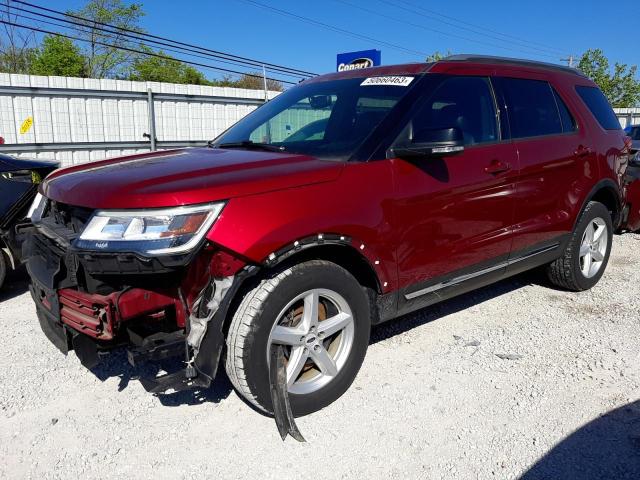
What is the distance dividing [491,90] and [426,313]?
181 cm

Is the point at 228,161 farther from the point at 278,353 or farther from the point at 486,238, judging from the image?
the point at 486,238

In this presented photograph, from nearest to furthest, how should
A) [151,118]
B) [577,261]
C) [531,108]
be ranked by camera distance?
1. [531,108]
2. [577,261]
3. [151,118]

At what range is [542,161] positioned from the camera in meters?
3.85

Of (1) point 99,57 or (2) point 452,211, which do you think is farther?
(1) point 99,57

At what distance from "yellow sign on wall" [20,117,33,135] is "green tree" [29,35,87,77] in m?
26.7

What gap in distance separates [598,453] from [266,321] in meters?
1.75

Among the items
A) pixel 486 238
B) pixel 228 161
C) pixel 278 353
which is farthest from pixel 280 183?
pixel 486 238

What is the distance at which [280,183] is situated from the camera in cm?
250

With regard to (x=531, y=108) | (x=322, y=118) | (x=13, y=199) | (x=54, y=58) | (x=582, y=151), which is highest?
(x=54, y=58)

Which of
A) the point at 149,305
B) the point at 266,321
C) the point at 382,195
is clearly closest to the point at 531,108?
the point at 382,195

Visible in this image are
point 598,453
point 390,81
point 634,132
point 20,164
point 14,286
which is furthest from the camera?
point 634,132

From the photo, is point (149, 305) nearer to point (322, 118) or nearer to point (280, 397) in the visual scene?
point (280, 397)

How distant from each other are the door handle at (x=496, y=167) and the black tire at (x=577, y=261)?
1.30m

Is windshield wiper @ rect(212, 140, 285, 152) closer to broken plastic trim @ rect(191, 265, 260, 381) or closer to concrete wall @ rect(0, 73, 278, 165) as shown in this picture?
broken plastic trim @ rect(191, 265, 260, 381)
